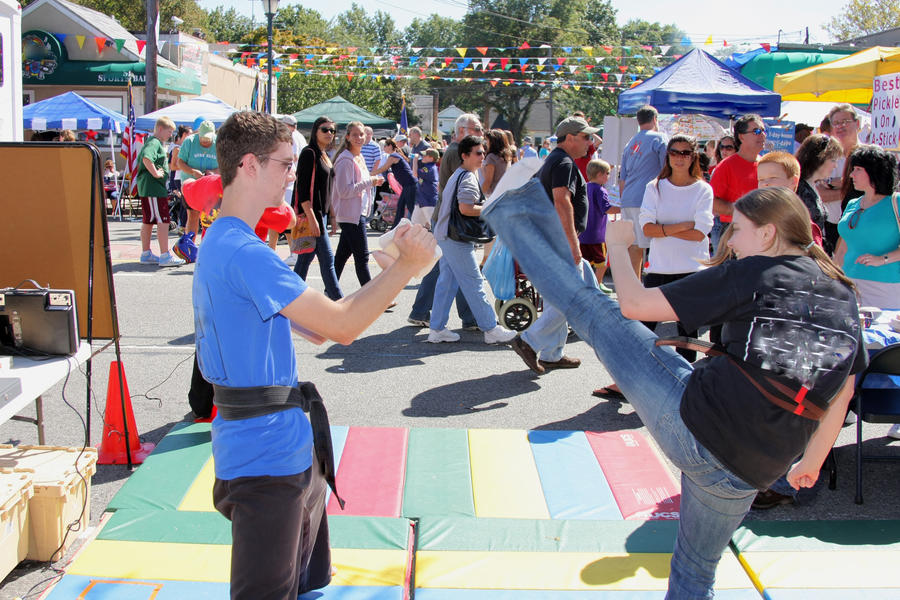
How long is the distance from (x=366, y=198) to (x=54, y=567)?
529cm

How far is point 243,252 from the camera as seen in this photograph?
206cm

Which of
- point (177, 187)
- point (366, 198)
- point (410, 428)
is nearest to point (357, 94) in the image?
point (177, 187)

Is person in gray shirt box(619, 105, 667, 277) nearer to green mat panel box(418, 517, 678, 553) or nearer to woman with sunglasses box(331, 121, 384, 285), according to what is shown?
woman with sunglasses box(331, 121, 384, 285)


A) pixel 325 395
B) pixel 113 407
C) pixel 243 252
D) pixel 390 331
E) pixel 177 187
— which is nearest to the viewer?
pixel 243 252

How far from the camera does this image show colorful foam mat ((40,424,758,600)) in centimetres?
311

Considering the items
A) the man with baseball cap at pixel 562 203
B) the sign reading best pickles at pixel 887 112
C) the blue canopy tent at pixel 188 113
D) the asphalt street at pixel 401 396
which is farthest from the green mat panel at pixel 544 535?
the blue canopy tent at pixel 188 113

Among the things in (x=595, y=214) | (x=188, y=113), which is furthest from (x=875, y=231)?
(x=188, y=113)

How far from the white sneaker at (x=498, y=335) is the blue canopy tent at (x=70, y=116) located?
14.6 m

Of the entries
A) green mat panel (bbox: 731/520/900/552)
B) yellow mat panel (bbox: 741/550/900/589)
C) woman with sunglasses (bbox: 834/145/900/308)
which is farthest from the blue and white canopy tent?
yellow mat panel (bbox: 741/550/900/589)

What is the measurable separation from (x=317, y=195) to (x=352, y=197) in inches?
18.1

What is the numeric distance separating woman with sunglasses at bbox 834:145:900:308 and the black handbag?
2.85 meters

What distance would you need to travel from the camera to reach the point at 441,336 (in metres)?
7.26

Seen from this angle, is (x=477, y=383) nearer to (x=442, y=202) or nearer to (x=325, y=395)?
(x=325, y=395)

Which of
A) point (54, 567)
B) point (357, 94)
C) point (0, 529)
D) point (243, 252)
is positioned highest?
point (357, 94)
